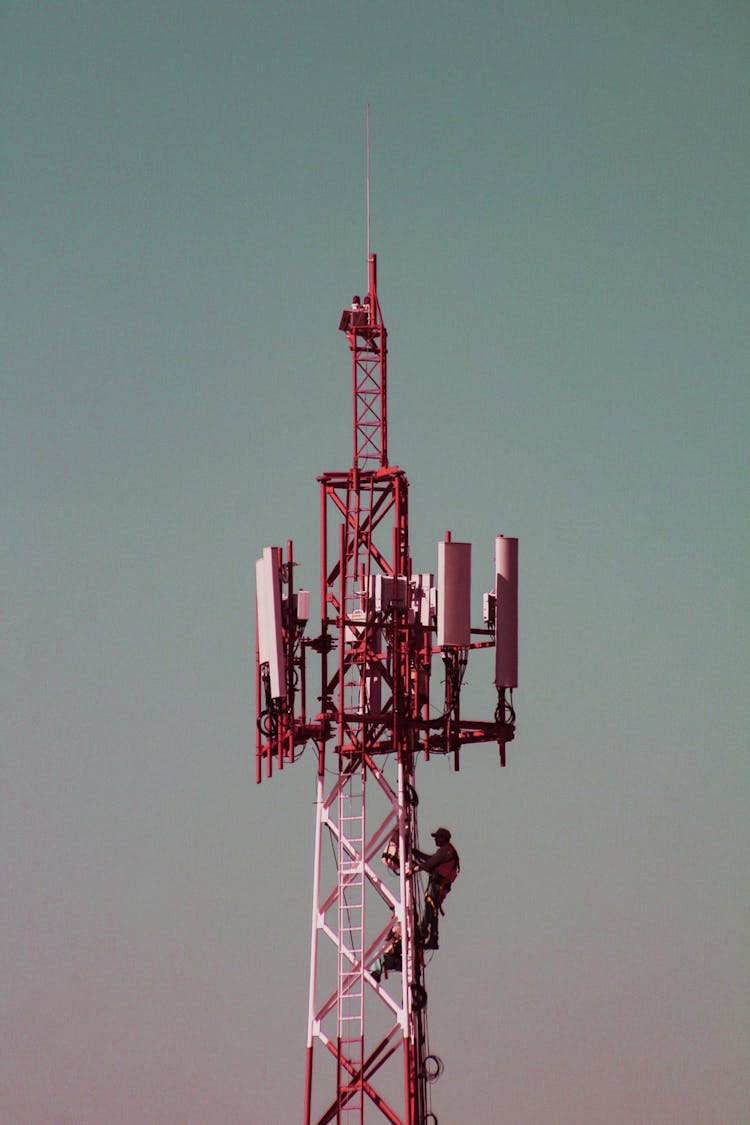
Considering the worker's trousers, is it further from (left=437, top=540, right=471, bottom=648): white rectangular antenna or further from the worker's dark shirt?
(left=437, top=540, right=471, bottom=648): white rectangular antenna

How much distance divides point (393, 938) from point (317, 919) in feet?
5.93

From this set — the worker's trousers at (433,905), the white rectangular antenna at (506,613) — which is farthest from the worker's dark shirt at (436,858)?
the white rectangular antenna at (506,613)

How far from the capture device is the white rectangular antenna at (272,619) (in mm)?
76500

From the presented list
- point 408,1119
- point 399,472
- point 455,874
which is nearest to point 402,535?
point 399,472

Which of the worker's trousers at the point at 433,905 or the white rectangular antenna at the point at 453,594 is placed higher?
the white rectangular antenna at the point at 453,594

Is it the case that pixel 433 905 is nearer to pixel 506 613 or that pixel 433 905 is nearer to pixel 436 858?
pixel 436 858

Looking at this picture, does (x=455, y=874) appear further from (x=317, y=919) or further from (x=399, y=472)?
(x=399, y=472)

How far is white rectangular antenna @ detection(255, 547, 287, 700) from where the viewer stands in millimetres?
76500

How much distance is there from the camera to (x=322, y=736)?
76688mm

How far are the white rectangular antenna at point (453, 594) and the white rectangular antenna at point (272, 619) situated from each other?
144 inches

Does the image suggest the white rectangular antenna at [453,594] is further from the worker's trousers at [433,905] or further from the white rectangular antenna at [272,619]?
the worker's trousers at [433,905]

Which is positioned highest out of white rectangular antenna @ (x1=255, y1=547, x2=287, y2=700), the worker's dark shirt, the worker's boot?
white rectangular antenna @ (x1=255, y1=547, x2=287, y2=700)

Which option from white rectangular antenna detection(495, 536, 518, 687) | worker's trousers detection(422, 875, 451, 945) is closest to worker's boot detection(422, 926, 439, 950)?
worker's trousers detection(422, 875, 451, 945)

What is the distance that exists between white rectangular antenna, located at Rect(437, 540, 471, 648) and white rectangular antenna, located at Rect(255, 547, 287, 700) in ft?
12.0
